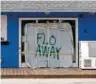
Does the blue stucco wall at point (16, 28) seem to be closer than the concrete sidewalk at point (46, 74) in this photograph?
No

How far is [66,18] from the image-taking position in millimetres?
21531

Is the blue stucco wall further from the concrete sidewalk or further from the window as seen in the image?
the concrete sidewalk

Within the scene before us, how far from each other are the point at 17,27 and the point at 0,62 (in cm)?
175

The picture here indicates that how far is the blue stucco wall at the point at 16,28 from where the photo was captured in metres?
21.3

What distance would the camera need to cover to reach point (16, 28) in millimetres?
21406

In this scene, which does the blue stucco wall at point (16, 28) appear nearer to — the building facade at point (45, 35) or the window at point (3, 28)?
the building facade at point (45, 35)

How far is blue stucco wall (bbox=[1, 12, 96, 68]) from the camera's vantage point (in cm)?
2127

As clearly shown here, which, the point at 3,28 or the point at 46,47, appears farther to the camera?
the point at 46,47
